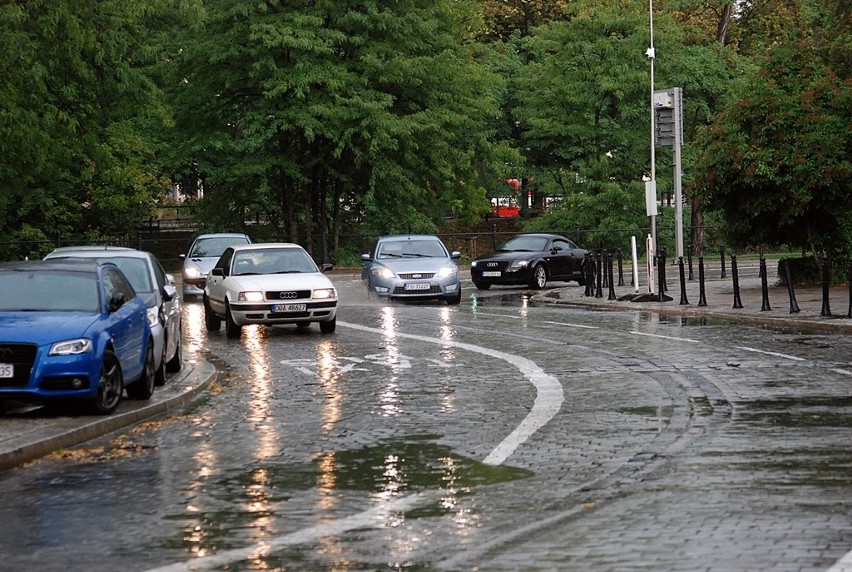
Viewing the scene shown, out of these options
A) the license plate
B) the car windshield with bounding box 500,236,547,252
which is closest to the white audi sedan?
the license plate

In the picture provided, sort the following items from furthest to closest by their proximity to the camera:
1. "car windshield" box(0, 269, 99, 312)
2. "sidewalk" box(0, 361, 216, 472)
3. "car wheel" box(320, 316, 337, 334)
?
"car wheel" box(320, 316, 337, 334) < "car windshield" box(0, 269, 99, 312) < "sidewalk" box(0, 361, 216, 472)

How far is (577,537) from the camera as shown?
25.7 ft

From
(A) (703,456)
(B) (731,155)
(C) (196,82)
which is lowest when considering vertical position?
(A) (703,456)

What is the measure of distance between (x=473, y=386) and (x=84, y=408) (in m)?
4.24

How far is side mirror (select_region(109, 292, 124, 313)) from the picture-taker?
14.8 metres

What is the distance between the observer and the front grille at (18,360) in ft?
44.3

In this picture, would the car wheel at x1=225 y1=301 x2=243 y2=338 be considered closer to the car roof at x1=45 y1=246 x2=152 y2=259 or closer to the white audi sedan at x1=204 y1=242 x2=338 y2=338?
the white audi sedan at x1=204 y1=242 x2=338 y2=338

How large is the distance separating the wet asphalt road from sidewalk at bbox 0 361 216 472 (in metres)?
0.25

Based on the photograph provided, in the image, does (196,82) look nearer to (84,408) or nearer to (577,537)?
(84,408)

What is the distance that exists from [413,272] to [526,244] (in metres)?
8.50

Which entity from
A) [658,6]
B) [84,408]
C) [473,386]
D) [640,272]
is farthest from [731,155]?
[658,6]

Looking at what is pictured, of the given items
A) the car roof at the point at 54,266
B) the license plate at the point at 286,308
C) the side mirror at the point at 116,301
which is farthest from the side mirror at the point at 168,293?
the license plate at the point at 286,308

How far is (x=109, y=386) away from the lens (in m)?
14.0

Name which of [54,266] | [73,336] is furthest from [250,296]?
[73,336]
